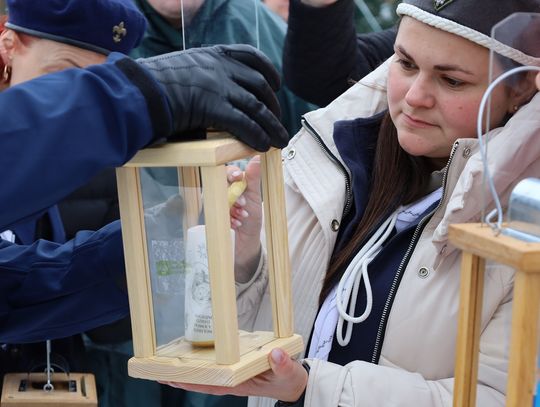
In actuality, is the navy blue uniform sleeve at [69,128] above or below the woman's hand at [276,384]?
above

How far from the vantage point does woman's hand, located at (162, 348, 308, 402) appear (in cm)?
147

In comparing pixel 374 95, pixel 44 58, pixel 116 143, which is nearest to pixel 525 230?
pixel 116 143

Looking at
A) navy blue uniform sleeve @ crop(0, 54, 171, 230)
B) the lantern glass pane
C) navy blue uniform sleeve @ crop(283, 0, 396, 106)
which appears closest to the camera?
navy blue uniform sleeve @ crop(0, 54, 171, 230)

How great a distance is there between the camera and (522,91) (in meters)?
1.46

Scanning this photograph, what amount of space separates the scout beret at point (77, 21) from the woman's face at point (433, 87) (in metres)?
0.72

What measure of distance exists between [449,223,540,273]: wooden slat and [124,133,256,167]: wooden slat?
332 mm

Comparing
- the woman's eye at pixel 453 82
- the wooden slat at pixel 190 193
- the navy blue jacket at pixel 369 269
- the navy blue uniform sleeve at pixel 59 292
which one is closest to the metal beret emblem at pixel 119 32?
the navy blue uniform sleeve at pixel 59 292

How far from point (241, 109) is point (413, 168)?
0.61m

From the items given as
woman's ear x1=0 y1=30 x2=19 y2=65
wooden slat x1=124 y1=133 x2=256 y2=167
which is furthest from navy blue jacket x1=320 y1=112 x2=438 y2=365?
woman's ear x1=0 y1=30 x2=19 y2=65

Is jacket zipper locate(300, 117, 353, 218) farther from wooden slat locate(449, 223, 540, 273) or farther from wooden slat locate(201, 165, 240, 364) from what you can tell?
wooden slat locate(449, 223, 540, 273)

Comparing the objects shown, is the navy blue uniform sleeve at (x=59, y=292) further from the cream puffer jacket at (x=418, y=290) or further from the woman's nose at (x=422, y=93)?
Answer: the woman's nose at (x=422, y=93)

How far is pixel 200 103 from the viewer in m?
1.33

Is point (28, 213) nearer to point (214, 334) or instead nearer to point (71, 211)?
point (214, 334)

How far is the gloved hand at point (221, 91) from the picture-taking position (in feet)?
4.37
